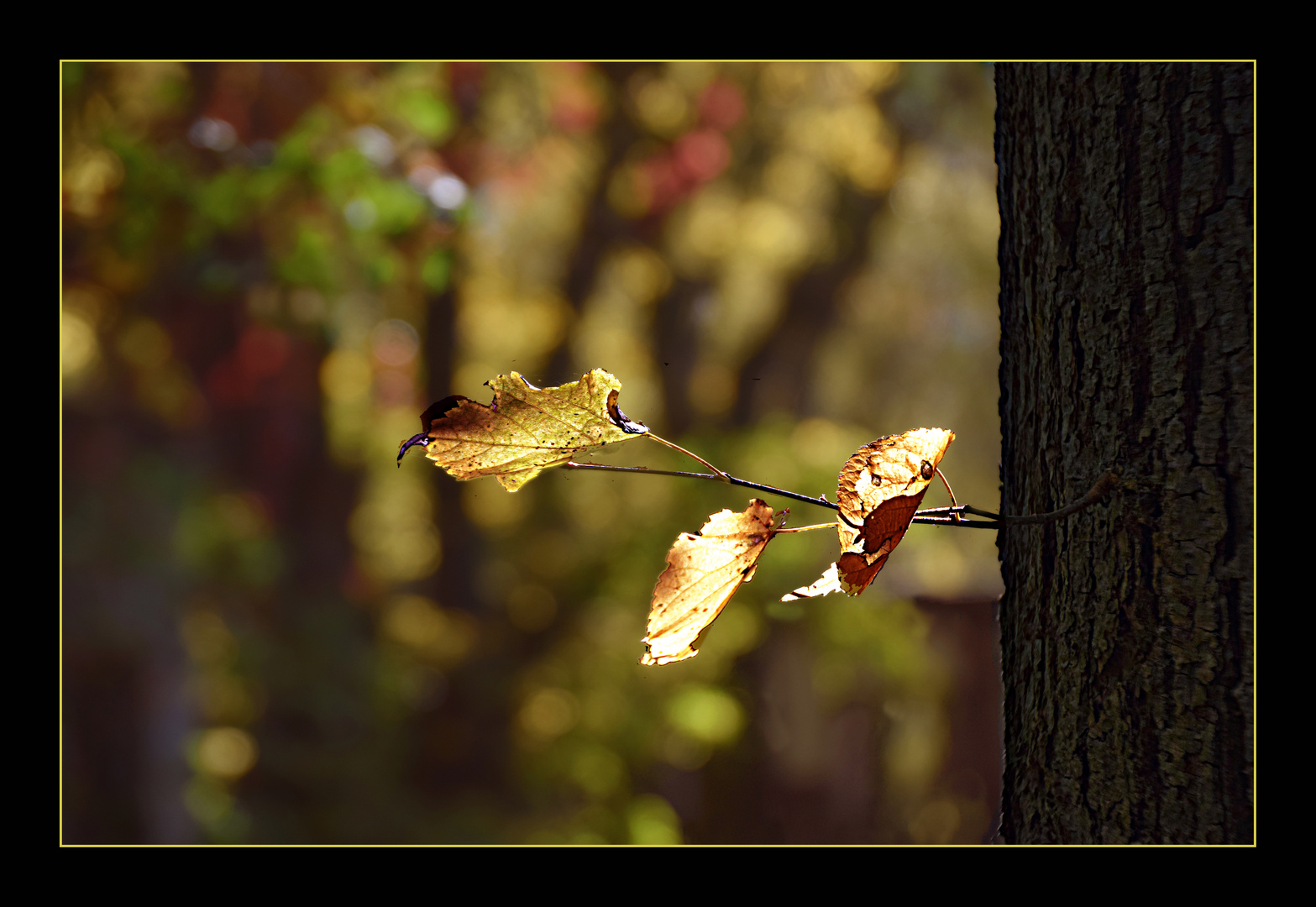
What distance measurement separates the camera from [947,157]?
4273mm

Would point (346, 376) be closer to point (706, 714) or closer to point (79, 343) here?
point (79, 343)

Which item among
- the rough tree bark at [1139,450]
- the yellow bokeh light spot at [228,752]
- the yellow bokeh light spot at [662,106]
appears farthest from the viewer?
the yellow bokeh light spot at [228,752]

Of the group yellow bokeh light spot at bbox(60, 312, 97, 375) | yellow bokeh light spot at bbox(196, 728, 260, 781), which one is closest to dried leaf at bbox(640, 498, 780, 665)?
yellow bokeh light spot at bbox(60, 312, 97, 375)

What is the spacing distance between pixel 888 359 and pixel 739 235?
66.3 inches

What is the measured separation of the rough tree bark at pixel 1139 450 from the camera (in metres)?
0.51

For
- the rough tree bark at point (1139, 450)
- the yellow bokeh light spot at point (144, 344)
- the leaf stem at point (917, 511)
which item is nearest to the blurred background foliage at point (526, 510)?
the yellow bokeh light spot at point (144, 344)

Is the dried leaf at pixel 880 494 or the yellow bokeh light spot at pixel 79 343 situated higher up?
the yellow bokeh light spot at pixel 79 343

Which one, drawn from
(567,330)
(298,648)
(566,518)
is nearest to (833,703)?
(566,518)

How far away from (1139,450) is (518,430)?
42cm

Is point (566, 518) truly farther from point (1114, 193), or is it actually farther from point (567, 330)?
point (1114, 193)

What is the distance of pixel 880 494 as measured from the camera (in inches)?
16.0

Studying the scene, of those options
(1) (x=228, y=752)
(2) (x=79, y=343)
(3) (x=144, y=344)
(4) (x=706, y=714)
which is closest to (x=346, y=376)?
(3) (x=144, y=344)

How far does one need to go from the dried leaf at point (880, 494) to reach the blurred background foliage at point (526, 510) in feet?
9.07

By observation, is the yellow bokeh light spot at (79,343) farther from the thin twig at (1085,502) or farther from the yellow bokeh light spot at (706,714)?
the thin twig at (1085,502)
